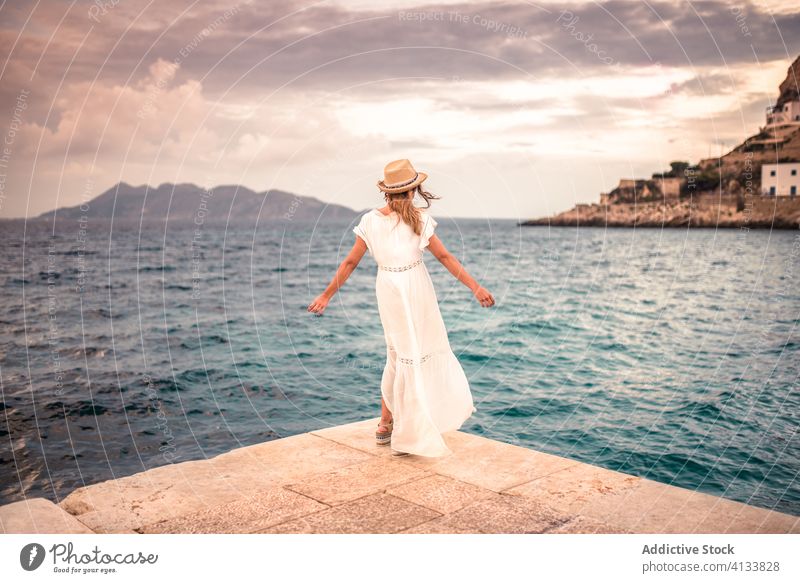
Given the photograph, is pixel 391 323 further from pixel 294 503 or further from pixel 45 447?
pixel 45 447

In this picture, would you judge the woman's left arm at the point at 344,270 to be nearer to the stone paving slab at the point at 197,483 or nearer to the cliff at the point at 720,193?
the stone paving slab at the point at 197,483

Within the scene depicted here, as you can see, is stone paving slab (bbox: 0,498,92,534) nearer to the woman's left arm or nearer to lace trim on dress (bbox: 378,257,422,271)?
the woman's left arm

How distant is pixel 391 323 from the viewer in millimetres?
6051

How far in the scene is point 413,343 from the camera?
596cm

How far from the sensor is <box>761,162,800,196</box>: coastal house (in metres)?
66.3

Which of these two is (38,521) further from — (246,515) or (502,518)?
(502,518)

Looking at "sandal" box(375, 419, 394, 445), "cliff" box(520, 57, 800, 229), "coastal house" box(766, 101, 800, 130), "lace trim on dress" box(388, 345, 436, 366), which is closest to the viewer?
"lace trim on dress" box(388, 345, 436, 366)

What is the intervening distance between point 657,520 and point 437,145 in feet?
185

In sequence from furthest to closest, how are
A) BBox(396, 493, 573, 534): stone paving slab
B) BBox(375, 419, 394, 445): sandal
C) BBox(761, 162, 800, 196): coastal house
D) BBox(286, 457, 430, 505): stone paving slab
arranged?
BBox(761, 162, 800, 196): coastal house → BBox(375, 419, 394, 445): sandal → BBox(286, 457, 430, 505): stone paving slab → BBox(396, 493, 573, 534): stone paving slab

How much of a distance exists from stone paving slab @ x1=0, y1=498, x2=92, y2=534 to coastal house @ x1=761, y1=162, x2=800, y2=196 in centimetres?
7240

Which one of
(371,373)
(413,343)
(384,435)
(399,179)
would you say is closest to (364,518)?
(384,435)

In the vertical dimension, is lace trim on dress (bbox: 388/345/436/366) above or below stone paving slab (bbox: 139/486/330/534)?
above

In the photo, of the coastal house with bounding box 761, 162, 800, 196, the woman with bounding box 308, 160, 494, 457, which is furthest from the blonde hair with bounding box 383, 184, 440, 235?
the coastal house with bounding box 761, 162, 800, 196

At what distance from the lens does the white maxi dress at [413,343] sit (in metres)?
5.87
